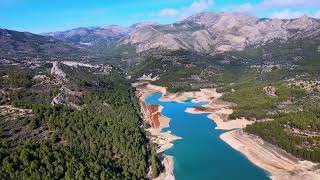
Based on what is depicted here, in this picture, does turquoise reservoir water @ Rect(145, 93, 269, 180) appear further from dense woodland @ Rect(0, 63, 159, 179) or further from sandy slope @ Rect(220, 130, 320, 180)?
dense woodland @ Rect(0, 63, 159, 179)

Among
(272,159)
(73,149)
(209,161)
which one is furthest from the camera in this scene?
(209,161)

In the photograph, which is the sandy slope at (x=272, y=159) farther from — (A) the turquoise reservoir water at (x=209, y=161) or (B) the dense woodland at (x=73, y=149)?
(B) the dense woodland at (x=73, y=149)

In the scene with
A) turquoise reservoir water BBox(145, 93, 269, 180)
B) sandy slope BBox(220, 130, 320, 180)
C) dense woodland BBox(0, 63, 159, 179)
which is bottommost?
turquoise reservoir water BBox(145, 93, 269, 180)

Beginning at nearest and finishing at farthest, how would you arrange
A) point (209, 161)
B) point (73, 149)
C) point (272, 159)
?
point (73, 149)
point (272, 159)
point (209, 161)

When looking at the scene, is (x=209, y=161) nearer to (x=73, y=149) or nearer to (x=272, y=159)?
(x=272, y=159)

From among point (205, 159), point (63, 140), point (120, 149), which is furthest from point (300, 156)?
point (63, 140)

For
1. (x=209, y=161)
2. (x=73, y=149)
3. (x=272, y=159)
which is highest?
(x=73, y=149)

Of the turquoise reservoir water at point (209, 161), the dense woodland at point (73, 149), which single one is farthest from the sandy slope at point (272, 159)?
the dense woodland at point (73, 149)

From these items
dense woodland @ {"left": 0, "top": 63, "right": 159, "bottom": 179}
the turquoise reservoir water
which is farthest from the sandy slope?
dense woodland @ {"left": 0, "top": 63, "right": 159, "bottom": 179}

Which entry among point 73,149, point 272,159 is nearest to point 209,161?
point 272,159

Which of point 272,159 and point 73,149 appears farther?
point 272,159

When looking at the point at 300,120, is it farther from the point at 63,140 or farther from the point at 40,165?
the point at 40,165
